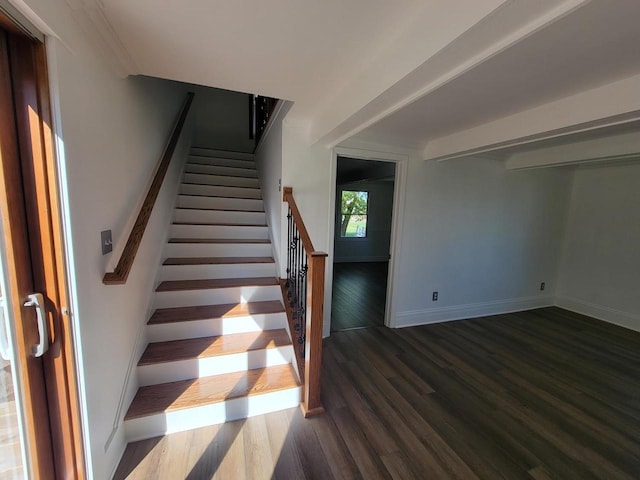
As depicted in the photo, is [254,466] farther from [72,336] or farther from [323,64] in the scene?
[323,64]

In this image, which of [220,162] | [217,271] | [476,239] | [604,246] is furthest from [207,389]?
[604,246]

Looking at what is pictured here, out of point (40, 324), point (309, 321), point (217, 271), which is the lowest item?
point (309, 321)

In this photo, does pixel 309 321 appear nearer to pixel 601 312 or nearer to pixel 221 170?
pixel 221 170

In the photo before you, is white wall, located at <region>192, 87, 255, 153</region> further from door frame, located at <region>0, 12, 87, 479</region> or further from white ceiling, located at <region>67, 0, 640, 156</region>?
door frame, located at <region>0, 12, 87, 479</region>

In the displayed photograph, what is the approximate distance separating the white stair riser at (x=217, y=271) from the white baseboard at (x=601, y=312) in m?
4.81

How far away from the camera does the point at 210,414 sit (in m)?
1.72

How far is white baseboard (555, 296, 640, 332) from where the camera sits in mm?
3492

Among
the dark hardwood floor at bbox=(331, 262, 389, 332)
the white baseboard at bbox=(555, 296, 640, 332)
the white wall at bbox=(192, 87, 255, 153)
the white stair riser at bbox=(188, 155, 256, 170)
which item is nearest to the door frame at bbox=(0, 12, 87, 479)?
the dark hardwood floor at bbox=(331, 262, 389, 332)

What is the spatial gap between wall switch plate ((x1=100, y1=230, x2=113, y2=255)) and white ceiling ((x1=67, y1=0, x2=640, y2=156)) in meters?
1.01

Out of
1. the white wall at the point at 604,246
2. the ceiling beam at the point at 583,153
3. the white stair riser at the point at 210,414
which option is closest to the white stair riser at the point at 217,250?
the white stair riser at the point at 210,414

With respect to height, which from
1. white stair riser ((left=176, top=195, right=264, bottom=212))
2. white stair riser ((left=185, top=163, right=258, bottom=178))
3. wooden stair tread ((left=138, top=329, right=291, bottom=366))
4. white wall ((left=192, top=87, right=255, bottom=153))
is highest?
white wall ((left=192, top=87, right=255, bottom=153))

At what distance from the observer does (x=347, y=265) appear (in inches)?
279

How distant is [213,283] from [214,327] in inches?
18.4

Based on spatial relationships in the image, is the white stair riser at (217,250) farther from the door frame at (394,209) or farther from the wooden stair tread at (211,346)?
the wooden stair tread at (211,346)
